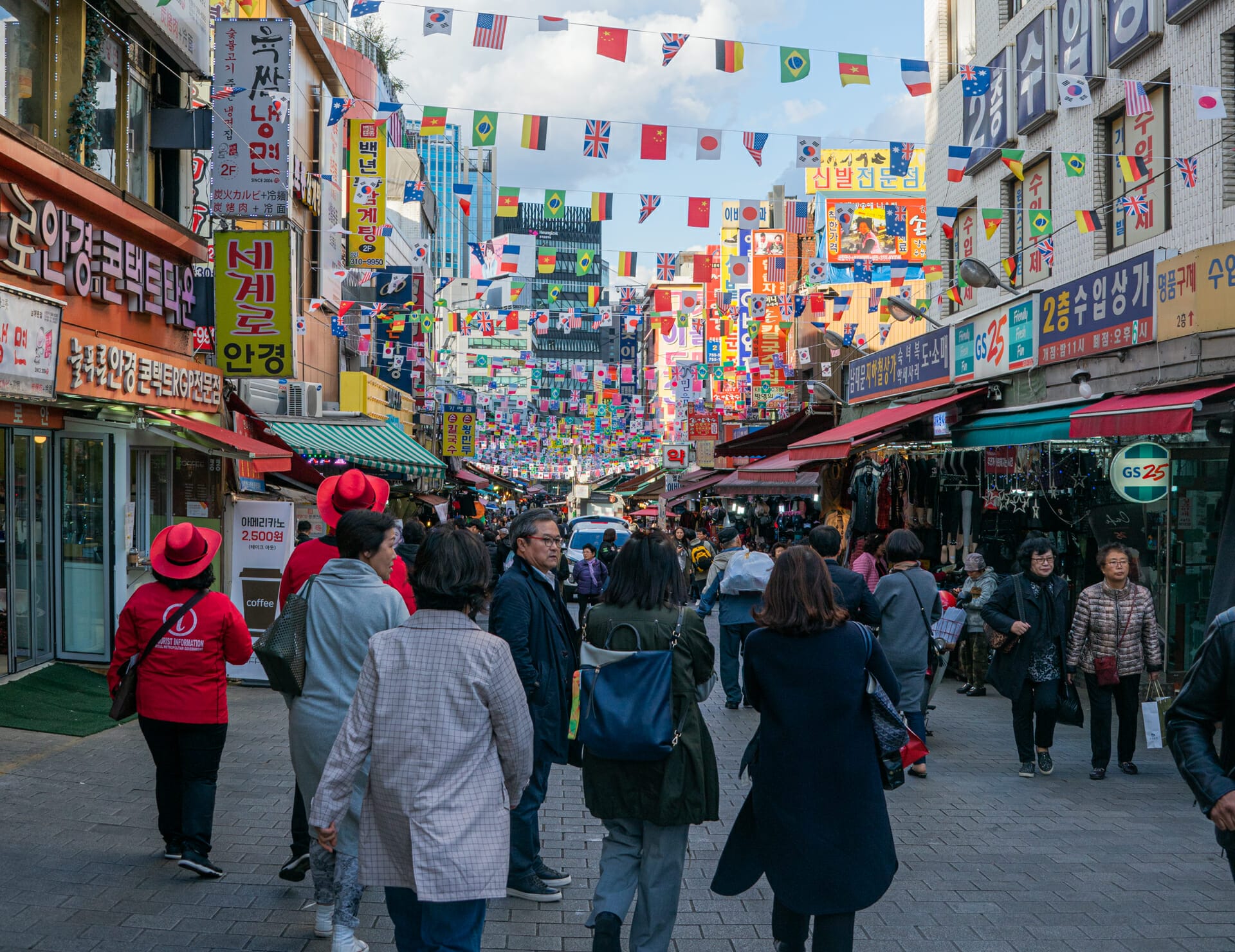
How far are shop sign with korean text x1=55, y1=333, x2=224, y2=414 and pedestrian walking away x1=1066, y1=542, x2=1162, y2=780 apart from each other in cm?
851

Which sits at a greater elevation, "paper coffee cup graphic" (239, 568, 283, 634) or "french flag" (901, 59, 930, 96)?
"french flag" (901, 59, 930, 96)

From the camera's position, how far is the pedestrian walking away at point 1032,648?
27.2 feet

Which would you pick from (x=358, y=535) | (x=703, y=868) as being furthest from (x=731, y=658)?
(x=358, y=535)

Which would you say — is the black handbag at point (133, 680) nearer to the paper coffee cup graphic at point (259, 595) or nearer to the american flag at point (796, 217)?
the paper coffee cup graphic at point (259, 595)

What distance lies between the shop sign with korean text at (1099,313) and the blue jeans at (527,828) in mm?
8239

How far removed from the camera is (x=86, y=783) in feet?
24.9

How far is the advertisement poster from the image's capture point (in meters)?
11.5

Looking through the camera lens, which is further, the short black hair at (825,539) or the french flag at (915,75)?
the french flag at (915,75)

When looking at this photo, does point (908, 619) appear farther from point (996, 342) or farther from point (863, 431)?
point (996, 342)

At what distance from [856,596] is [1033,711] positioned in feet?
5.61

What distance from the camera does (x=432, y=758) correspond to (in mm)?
3652

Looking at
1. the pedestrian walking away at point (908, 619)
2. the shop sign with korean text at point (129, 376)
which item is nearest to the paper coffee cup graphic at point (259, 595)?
the shop sign with korean text at point (129, 376)

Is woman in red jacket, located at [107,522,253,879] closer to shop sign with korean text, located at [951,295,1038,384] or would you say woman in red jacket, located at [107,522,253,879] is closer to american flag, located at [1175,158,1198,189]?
american flag, located at [1175,158,1198,189]

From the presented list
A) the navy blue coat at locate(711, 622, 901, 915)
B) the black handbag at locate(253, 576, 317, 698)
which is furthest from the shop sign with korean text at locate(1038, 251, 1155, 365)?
the black handbag at locate(253, 576, 317, 698)
